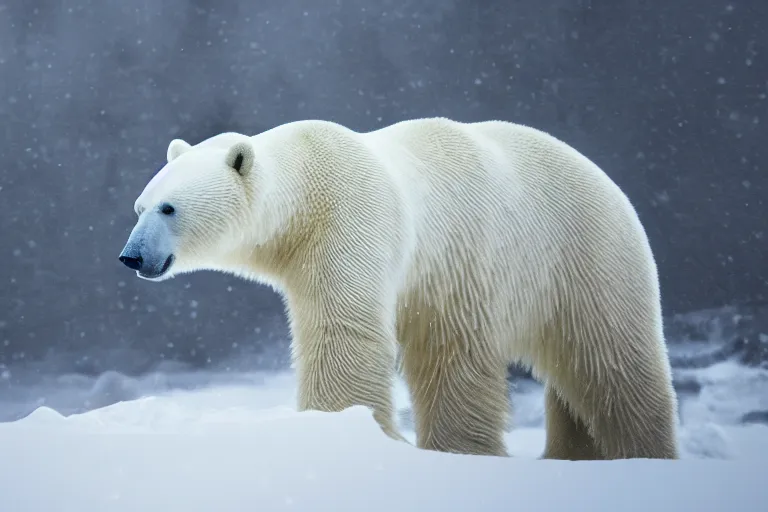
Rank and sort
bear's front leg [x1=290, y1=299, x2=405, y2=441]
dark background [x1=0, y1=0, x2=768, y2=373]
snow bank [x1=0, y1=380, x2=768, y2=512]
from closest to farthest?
snow bank [x1=0, y1=380, x2=768, y2=512]
bear's front leg [x1=290, y1=299, x2=405, y2=441]
dark background [x1=0, y1=0, x2=768, y2=373]

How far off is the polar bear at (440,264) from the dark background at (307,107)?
4819mm

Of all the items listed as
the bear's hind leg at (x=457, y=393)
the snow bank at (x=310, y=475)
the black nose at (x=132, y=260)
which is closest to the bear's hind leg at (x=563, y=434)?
the bear's hind leg at (x=457, y=393)

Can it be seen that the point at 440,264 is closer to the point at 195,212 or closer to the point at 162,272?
the point at 195,212

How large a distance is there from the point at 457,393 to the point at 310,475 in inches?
65.1

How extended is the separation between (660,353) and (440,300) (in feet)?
3.80

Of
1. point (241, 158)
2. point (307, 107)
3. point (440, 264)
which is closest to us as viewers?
point (241, 158)

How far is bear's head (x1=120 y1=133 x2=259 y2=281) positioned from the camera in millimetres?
3621

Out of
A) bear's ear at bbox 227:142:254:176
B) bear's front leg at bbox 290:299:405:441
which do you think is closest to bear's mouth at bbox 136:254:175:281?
bear's ear at bbox 227:142:254:176

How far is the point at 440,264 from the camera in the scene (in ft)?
13.3

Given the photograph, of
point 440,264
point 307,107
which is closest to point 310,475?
point 440,264

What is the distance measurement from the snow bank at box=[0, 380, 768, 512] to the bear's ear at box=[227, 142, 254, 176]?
1.28 meters

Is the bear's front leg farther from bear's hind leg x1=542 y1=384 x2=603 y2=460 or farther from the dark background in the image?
the dark background

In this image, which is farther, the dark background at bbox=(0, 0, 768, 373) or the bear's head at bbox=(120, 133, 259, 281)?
the dark background at bbox=(0, 0, 768, 373)

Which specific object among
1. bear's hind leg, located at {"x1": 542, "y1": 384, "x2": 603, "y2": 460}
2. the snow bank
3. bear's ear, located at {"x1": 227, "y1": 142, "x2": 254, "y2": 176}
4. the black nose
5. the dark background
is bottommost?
the snow bank
